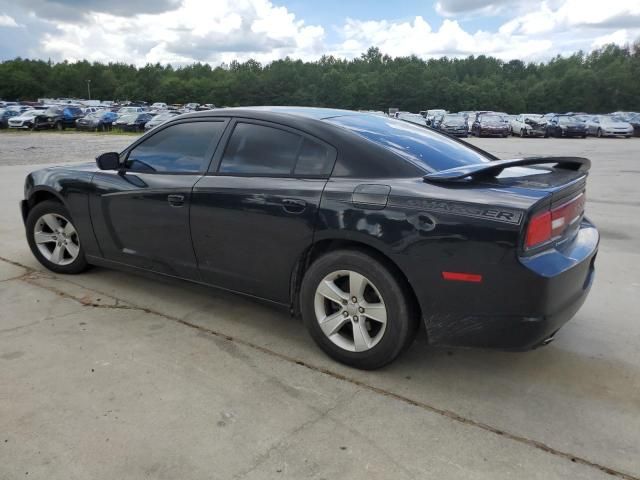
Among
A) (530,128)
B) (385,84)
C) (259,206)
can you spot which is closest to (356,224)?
(259,206)

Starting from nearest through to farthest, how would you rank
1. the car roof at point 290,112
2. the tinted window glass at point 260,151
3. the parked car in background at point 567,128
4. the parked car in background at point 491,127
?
the tinted window glass at point 260,151 < the car roof at point 290,112 < the parked car in background at point 491,127 < the parked car in background at point 567,128

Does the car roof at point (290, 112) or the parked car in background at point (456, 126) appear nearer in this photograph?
the car roof at point (290, 112)

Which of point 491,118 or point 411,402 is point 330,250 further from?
point 491,118

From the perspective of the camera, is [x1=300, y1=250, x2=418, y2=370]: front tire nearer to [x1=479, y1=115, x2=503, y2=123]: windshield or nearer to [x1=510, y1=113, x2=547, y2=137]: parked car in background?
[x1=479, y1=115, x2=503, y2=123]: windshield

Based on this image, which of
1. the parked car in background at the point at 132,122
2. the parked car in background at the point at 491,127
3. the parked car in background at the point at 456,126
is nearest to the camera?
the parked car in background at the point at 456,126

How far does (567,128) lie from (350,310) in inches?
1457

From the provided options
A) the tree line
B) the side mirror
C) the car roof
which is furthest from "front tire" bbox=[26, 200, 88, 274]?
the tree line

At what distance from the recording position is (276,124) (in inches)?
142

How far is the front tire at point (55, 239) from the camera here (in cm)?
480

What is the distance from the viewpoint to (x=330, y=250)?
129 inches

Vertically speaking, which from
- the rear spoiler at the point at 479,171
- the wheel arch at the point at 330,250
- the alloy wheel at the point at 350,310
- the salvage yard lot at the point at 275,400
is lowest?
the salvage yard lot at the point at 275,400

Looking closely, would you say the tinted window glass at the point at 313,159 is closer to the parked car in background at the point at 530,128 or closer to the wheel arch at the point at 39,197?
the wheel arch at the point at 39,197

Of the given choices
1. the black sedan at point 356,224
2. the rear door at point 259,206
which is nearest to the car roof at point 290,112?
the black sedan at point 356,224

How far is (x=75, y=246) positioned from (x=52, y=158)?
14.7 metres
